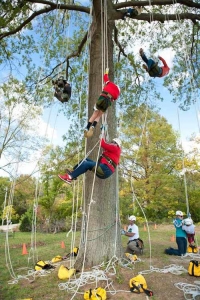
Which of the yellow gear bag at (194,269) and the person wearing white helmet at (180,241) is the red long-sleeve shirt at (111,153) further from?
the person wearing white helmet at (180,241)

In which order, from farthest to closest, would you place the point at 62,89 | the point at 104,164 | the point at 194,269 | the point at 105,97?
the point at 62,89 → the point at 194,269 → the point at 104,164 → the point at 105,97

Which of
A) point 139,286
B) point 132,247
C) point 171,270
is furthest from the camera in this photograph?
point 132,247

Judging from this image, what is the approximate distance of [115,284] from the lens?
134 inches

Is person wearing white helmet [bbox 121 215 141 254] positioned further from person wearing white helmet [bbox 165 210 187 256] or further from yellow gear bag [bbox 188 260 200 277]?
yellow gear bag [bbox 188 260 200 277]

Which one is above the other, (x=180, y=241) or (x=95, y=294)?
(x=180, y=241)

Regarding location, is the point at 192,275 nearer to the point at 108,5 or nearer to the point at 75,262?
the point at 75,262

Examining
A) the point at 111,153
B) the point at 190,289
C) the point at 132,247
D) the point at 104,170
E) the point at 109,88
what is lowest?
the point at 190,289

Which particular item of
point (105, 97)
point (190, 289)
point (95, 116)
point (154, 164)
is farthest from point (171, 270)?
point (154, 164)

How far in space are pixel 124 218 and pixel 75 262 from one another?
10315 millimetres

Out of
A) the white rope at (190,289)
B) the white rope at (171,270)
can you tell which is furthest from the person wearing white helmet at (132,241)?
the white rope at (190,289)

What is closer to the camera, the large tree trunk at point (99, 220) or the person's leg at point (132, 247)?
the large tree trunk at point (99, 220)

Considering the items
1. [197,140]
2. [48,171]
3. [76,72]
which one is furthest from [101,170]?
[197,140]

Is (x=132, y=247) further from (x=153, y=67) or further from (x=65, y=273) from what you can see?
(x=153, y=67)

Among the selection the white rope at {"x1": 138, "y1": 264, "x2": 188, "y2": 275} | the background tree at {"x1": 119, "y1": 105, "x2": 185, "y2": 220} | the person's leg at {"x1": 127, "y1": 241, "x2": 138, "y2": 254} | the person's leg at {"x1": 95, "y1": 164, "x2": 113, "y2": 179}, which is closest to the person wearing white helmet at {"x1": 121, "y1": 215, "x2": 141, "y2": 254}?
the person's leg at {"x1": 127, "y1": 241, "x2": 138, "y2": 254}
